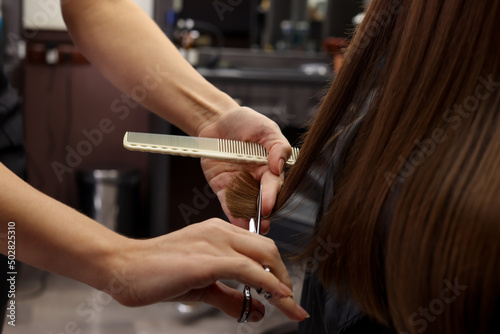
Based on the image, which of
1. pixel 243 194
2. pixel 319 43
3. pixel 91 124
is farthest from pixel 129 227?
pixel 243 194

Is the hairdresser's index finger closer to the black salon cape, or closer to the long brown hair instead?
the long brown hair

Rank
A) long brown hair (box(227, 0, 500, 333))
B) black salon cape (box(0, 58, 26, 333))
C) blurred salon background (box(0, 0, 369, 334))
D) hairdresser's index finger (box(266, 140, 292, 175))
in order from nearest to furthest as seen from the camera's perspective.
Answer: long brown hair (box(227, 0, 500, 333)), hairdresser's index finger (box(266, 140, 292, 175)), black salon cape (box(0, 58, 26, 333)), blurred salon background (box(0, 0, 369, 334))

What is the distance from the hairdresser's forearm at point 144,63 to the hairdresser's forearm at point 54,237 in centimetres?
48

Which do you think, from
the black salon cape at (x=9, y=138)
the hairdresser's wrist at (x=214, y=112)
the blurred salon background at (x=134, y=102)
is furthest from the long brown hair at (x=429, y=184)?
the blurred salon background at (x=134, y=102)

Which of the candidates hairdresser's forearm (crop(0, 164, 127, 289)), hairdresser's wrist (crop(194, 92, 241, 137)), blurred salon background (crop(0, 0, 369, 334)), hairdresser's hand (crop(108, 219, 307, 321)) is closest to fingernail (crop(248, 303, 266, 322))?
hairdresser's hand (crop(108, 219, 307, 321))

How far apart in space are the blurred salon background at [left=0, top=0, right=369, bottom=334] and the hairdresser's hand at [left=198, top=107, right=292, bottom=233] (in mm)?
1869

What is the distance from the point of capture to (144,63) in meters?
1.14

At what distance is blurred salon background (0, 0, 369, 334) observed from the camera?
3047 mm

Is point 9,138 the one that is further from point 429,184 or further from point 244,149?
point 429,184

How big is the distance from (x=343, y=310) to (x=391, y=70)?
32cm

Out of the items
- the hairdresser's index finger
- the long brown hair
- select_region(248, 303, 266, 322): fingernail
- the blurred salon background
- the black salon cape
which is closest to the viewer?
the long brown hair

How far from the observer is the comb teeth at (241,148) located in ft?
2.87

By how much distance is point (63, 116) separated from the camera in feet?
11.8

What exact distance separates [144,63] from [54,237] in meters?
0.56
